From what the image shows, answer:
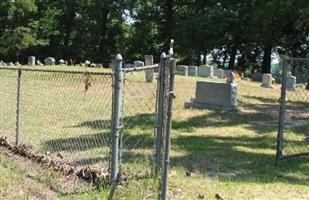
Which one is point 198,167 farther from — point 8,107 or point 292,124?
point 8,107

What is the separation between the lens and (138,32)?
54.9 metres

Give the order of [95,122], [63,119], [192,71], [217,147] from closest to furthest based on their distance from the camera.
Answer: [217,147], [95,122], [63,119], [192,71]

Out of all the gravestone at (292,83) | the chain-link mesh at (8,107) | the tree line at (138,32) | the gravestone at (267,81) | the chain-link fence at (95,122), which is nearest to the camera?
the chain-link fence at (95,122)

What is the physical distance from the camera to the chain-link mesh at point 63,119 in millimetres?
8906

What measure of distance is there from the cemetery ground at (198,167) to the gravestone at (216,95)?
5.78ft

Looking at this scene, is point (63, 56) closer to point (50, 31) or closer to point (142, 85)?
point (50, 31)

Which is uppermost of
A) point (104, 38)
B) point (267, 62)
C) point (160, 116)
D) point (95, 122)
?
point (104, 38)

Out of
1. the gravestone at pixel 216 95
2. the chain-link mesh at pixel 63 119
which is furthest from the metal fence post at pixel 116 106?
the gravestone at pixel 216 95

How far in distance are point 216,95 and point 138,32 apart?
3983 centimetres

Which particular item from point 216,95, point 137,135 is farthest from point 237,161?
point 216,95

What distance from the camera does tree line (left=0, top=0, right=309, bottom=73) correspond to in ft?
148

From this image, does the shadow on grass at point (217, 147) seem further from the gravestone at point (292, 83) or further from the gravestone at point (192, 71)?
the gravestone at point (192, 71)

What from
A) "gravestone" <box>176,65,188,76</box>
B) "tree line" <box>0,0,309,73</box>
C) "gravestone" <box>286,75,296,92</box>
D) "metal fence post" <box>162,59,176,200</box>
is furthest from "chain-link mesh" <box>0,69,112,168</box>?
"tree line" <box>0,0,309,73</box>

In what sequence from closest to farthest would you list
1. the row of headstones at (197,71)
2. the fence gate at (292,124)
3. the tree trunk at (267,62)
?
the fence gate at (292,124) < the row of headstones at (197,71) < the tree trunk at (267,62)
